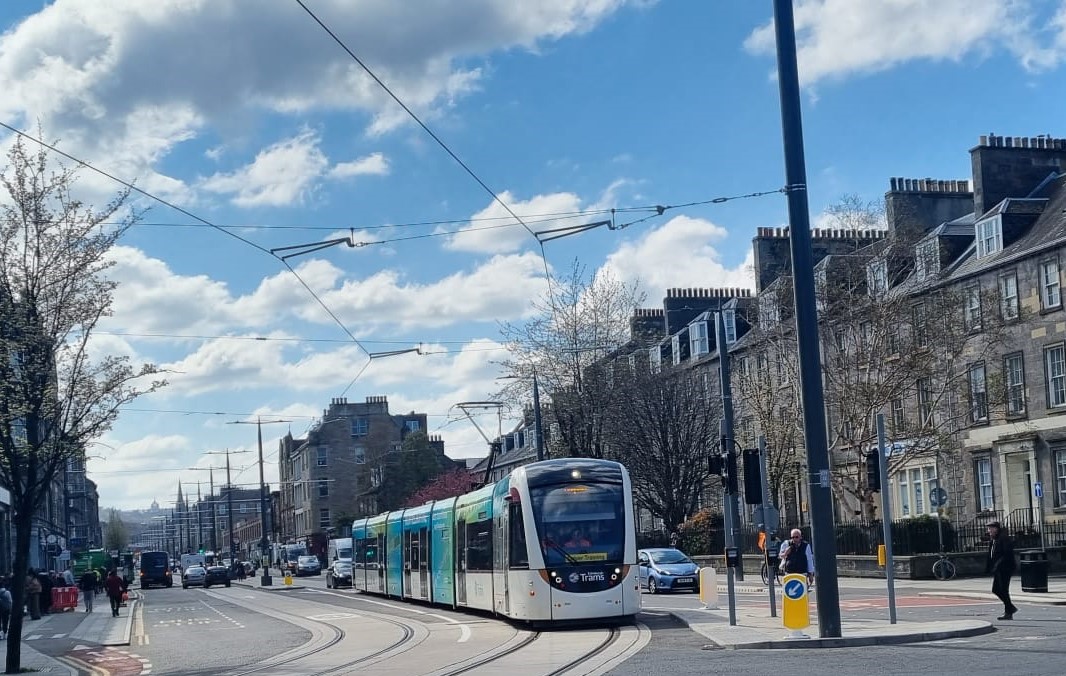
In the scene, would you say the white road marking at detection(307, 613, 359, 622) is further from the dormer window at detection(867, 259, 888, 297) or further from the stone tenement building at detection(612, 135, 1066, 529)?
the dormer window at detection(867, 259, 888, 297)

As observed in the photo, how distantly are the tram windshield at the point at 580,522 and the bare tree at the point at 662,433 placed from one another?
2667cm

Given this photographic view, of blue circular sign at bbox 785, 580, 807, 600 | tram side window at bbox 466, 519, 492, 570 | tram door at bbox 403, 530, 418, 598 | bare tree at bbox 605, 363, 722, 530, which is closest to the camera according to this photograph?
blue circular sign at bbox 785, 580, 807, 600

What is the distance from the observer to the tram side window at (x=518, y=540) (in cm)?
2362

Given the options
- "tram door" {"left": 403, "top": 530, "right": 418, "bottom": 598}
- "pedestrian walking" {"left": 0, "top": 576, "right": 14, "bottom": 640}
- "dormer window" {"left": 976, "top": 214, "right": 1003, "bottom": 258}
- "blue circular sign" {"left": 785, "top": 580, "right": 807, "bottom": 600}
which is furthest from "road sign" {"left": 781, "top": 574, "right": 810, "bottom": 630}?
"dormer window" {"left": 976, "top": 214, "right": 1003, "bottom": 258}

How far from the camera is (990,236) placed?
43.0m

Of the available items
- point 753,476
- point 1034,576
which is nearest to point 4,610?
point 753,476

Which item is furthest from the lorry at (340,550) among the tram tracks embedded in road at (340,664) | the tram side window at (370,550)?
the tram tracks embedded in road at (340,664)

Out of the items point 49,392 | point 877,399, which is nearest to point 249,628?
point 49,392

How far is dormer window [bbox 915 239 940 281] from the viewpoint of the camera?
139ft

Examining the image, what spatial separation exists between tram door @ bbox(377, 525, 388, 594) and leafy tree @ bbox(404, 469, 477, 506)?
1444 inches

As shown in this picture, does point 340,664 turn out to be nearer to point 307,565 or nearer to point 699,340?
point 699,340

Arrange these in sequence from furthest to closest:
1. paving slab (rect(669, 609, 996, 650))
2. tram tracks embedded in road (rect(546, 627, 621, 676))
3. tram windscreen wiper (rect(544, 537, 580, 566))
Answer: tram windscreen wiper (rect(544, 537, 580, 566)) → paving slab (rect(669, 609, 996, 650)) → tram tracks embedded in road (rect(546, 627, 621, 676))

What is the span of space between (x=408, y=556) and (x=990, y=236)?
2139 cm

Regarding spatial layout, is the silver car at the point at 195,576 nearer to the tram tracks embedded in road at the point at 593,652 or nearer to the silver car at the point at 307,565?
the silver car at the point at 307,565
